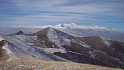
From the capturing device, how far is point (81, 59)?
152750 millimetres

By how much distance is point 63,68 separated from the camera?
95.6ft

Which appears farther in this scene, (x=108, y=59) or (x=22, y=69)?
(x=108, y=59)

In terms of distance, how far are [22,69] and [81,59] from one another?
130174 millimetres

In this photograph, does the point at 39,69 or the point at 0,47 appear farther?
the point at 0,47

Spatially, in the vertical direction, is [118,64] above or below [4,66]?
below

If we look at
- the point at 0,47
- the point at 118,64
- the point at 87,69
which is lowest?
the point at 118,64

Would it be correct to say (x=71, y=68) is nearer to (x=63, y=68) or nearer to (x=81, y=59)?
(x=63, y=68)

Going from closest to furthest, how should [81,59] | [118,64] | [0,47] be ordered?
[0,47]
[81,59]
[118,64]

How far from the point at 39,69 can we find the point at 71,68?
6.77 meters

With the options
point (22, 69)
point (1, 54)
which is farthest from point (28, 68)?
point (1, 54)

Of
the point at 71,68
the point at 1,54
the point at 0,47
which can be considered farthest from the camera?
the point at 0,47

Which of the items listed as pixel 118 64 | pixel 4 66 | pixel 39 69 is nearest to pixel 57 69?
pixel 39 69

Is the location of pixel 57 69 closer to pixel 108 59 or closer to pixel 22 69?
pixel 22 69

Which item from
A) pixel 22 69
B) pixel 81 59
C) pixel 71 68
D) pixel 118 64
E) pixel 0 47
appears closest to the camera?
pixel 22 69
